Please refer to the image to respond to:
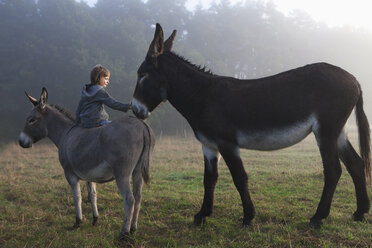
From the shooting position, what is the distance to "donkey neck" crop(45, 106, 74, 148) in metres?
4.78

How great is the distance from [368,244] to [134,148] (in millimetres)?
Answer: 3092

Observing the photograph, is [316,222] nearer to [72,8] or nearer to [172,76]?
[172,76]

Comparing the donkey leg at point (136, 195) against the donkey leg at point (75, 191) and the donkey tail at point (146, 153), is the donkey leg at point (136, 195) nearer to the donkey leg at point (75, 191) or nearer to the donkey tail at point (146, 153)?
the donkey tail at point (146, 153)

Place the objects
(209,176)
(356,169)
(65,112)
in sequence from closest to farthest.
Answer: (356,169) → (209,176) → (65,112)

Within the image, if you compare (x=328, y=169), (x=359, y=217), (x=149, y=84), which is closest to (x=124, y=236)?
(x=149, y=84)

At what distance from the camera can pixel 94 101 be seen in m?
4.44

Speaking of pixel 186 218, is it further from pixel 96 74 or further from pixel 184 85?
pixel 96 74

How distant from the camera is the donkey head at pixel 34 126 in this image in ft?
15.6

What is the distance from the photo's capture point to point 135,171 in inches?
161

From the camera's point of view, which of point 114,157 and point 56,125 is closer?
point 114,157

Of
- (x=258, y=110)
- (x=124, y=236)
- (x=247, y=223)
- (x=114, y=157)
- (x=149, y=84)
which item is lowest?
(x=124, y=236)

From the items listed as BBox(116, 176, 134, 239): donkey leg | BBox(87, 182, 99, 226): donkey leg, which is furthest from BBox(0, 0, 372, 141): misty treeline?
BBox(116, 176, 134, 239): donkey leg

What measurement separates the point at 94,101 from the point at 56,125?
3.04 ft

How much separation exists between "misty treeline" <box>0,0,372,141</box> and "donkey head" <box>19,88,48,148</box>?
65.4 feet
